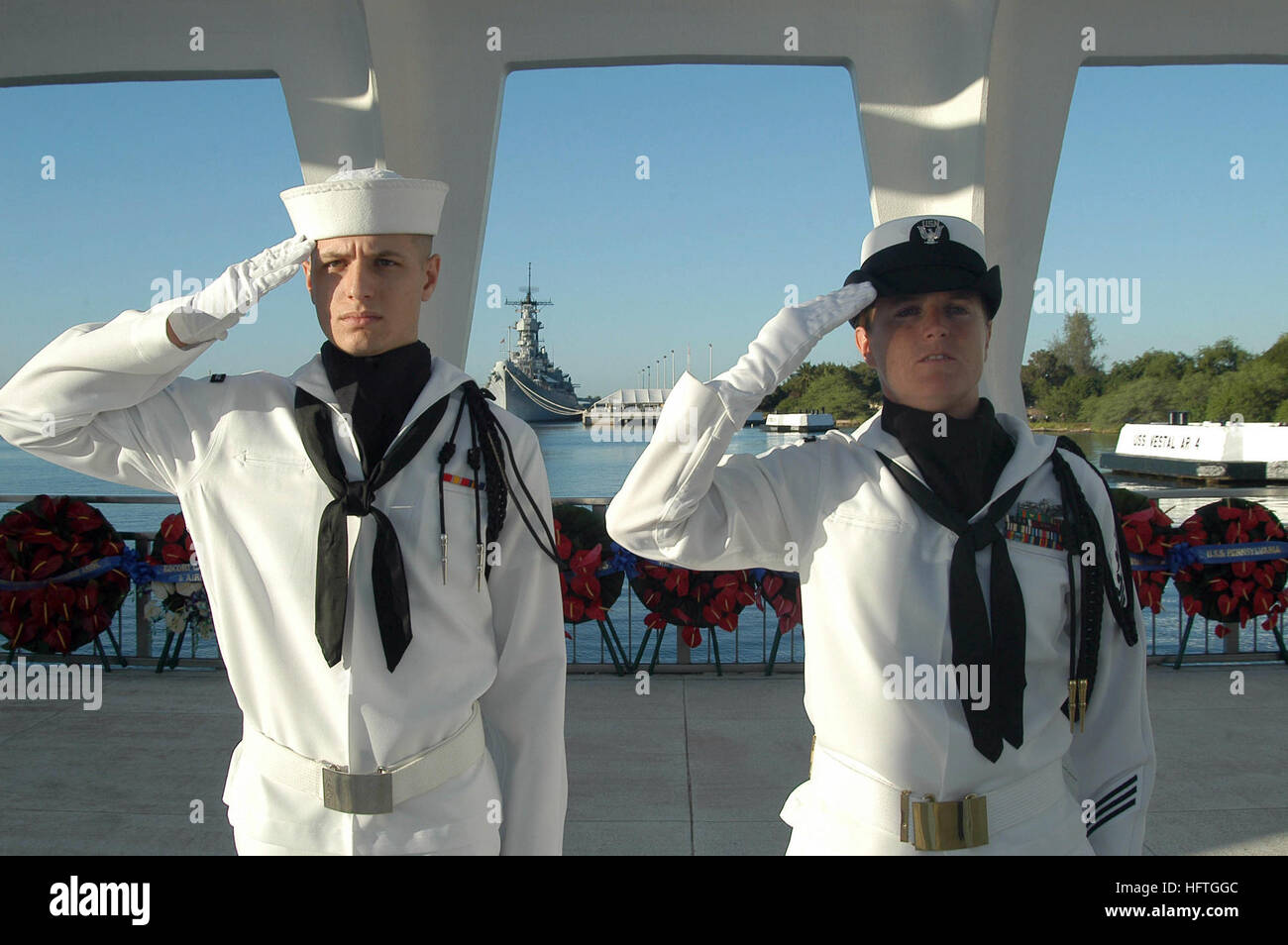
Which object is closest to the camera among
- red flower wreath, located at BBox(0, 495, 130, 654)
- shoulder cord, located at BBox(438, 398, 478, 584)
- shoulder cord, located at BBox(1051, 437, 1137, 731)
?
shoulder cord, located at BBox(1051, 437, 1137, 731)

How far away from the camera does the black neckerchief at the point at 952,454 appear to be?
2.02 m

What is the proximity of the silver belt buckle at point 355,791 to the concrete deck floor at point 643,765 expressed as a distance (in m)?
1.96

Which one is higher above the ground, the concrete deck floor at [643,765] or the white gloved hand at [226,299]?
the white gloved hand at [226,299]

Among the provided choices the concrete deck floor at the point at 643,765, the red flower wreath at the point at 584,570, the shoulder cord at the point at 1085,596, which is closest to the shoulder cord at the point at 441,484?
the shoulder cord at the point at 1085,596

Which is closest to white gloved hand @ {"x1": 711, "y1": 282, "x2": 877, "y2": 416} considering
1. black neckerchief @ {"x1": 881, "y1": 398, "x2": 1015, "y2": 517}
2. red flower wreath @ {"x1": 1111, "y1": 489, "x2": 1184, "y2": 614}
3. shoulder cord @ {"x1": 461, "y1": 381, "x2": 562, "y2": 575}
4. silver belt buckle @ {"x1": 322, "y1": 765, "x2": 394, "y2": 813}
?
black neckerchief @ {"x1": 881, "y1": 398, "x2": 1015, "y2": 517}

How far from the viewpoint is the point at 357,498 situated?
204 cm

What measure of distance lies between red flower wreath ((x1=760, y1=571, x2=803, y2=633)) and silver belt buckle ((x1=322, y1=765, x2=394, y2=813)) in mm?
4188

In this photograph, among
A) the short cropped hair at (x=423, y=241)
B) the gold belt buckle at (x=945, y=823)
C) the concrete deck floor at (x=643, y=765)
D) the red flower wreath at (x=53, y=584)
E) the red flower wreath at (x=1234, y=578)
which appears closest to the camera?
the gold belt buckle at (x=945, y=823)

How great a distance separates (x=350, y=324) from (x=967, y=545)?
4.56 feet

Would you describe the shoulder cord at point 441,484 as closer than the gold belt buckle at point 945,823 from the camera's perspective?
No

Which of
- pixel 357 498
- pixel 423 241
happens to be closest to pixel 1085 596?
pixel 357 498

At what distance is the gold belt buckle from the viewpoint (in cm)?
→ 184

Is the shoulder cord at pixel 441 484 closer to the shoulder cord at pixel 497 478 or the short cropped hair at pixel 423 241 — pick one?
the shoulder cord at pixel 497 478

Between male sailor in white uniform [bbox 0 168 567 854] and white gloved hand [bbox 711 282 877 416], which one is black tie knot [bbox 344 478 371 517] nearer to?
male sailor in white uniform [bbox 0 168 567 854]
